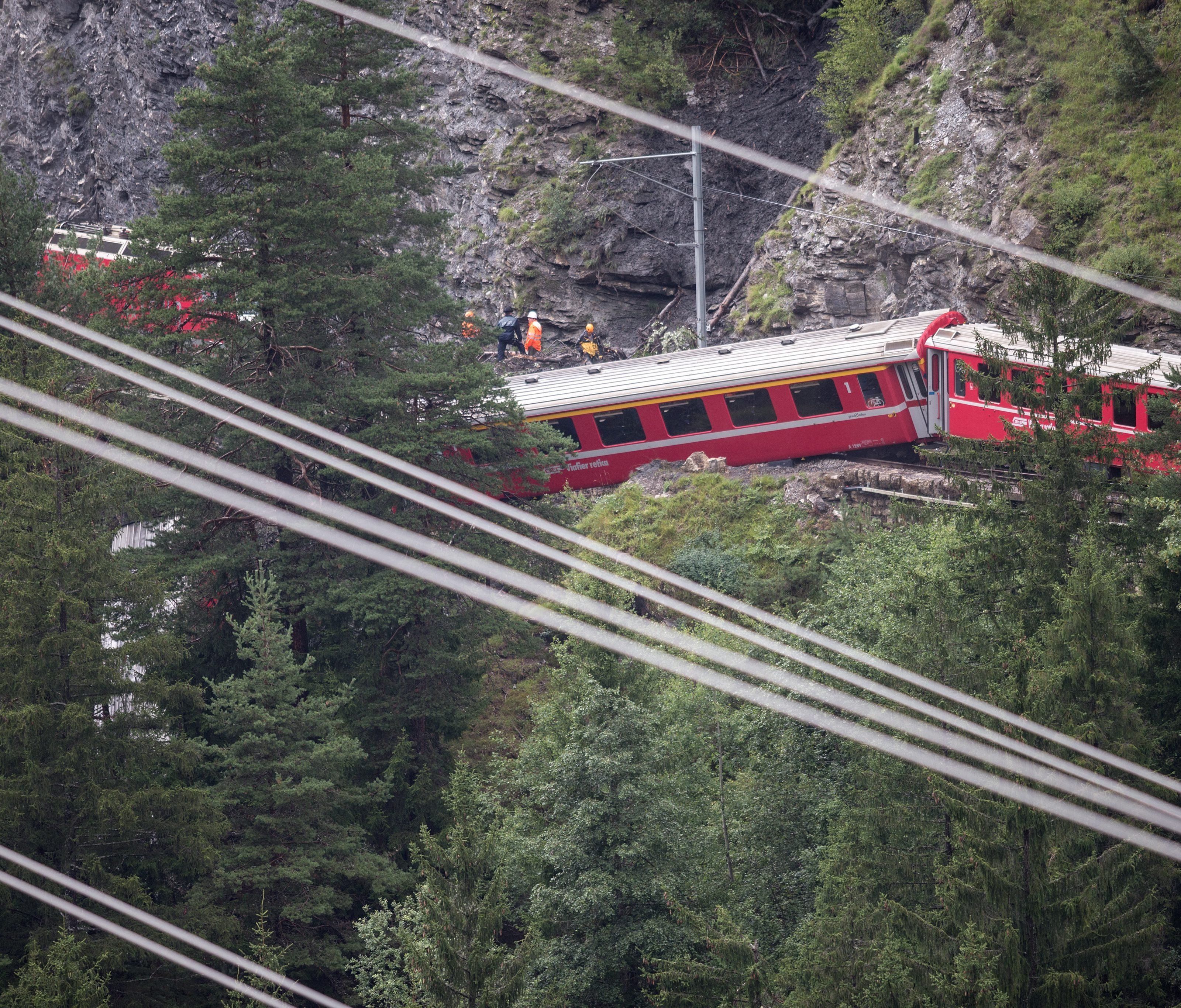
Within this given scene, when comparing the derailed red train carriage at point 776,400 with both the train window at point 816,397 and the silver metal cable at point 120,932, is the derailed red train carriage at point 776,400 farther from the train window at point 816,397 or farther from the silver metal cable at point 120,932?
the silver metal cable at point 120,932

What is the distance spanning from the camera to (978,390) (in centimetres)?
1934

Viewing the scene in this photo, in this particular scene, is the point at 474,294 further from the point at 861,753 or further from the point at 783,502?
the point at 861,753

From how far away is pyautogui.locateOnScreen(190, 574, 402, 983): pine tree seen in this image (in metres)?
15.3

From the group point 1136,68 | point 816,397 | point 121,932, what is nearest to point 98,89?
point 816,397

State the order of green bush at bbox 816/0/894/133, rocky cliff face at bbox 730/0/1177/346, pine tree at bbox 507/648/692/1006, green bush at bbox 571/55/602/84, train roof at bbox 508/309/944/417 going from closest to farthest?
1. pine tree at bbox 507/648/692/1006
2. train roof at bbox 508/309/944/417
3. rocky cliff face at bbox 730/0/1177/346
4. green bush at bbox 816/0/894/133
5. green bush at bbox 571/55/602/84

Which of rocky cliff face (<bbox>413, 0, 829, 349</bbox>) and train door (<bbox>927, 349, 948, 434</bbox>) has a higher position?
rocky cliff face (<bbox>413, 0, 829, 349</bbox>)

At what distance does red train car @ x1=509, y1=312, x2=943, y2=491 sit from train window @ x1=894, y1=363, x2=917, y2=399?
0.7 inches

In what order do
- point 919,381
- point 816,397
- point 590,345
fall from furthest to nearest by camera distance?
point 590,345
point 816,397
point 919,381

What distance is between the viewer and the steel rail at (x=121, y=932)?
12.5 m

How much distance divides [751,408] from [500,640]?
7.36 meters

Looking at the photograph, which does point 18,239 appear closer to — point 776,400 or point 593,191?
point 776,400

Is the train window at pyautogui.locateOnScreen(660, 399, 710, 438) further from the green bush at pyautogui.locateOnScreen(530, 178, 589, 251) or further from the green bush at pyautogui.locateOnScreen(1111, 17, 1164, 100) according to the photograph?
the green bush at pyautogui.locateOnScreen(530, 178, 589, 251)

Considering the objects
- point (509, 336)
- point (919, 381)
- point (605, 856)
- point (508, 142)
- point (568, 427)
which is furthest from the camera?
point (508, 142)

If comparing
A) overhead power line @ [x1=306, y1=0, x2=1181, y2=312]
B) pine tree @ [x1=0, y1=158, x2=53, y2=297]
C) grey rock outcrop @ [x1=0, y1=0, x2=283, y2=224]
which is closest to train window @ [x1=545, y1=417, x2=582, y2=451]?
overhead power line @ [x1=306, y1=0, x2=1181, y2=312]
